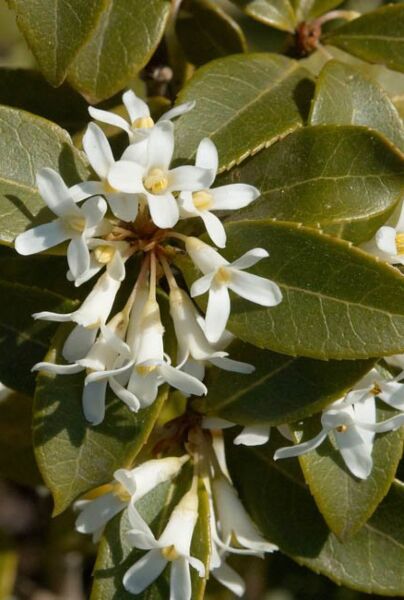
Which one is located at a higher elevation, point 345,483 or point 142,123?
point 142,123

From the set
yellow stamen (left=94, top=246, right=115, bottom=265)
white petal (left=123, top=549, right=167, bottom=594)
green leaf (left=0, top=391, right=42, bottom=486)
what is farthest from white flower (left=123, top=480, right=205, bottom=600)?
green leaf (left=0, top=391, right=42, bottom=486)

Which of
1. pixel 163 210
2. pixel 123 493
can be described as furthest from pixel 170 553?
pixel 163 210

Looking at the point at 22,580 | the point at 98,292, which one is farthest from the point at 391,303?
the point at 22,580

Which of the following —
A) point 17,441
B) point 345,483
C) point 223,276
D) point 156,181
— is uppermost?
point 156,181

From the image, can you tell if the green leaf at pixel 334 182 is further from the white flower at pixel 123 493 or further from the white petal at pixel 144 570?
the white petal at pixel 144 570

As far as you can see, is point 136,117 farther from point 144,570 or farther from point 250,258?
point 144,570

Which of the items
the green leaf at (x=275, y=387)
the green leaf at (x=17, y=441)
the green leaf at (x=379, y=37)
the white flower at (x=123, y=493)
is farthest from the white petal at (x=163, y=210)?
the green leaf at (x=17, y=441)

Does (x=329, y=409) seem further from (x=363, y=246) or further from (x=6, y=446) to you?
(x=6, y=446)
